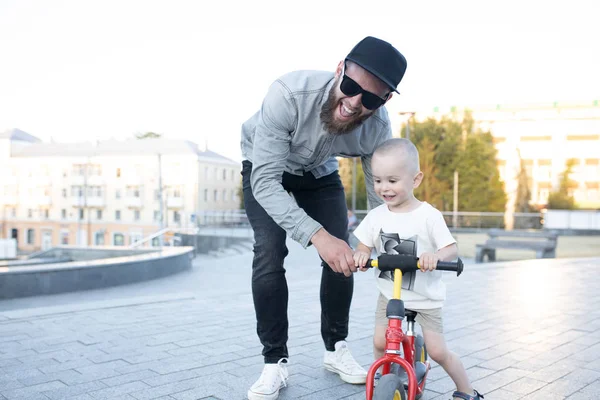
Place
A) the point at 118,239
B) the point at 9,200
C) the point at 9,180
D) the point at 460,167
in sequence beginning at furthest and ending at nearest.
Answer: the point at 9,200 < the point at 9,180 < the point at 118,239 < the point at 460,167

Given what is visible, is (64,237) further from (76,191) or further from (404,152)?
(404,152)

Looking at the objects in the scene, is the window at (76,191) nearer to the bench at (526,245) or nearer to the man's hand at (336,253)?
the bench at (526,245)

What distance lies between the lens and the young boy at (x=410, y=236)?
8.35ft

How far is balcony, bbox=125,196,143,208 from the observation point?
198 ft

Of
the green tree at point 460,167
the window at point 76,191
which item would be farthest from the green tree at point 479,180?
the window at point 76,191

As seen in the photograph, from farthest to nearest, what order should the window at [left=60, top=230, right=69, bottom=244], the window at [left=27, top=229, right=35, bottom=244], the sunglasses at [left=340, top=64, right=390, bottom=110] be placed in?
the window at [left=27, top=229, right=35, bottom=244], the window at [left=60, top=230, right=69, bottom=244], the sunglasses at [left=340, top=64, right=390, bottom=110]

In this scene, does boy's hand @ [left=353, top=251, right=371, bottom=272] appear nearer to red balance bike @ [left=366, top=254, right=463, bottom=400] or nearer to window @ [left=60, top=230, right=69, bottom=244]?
red balance bike @ [left=366, top=254, right=463, bottom=400]

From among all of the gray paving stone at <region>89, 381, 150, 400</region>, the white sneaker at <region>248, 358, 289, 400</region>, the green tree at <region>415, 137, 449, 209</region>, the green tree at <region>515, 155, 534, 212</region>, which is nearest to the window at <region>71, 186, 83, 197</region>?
the green tree at <region>415, 137, 449, 209</region>

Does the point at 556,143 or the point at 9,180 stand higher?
the point at 556,143

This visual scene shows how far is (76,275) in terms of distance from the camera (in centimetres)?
866

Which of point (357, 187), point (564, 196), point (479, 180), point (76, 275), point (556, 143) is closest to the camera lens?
point (76, 275)

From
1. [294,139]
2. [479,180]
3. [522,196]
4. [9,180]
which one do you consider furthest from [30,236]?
[294,139]

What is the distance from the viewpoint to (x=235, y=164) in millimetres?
65500

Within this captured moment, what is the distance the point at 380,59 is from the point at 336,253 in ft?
2.73
